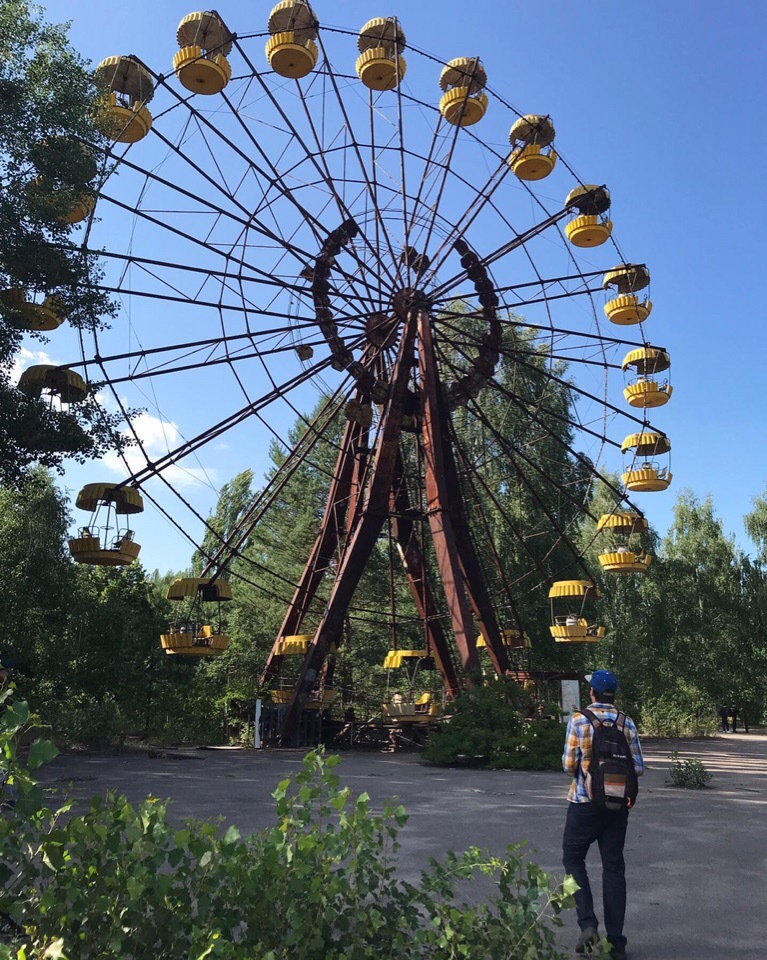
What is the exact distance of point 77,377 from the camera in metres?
15.8

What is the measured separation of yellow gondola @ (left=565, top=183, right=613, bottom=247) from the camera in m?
19.9

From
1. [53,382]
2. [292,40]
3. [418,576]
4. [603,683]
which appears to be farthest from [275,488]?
[603,683]

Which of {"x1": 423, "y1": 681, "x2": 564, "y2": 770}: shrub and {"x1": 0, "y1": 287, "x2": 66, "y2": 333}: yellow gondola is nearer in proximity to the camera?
{"x1": 0, "y1": 287, "x2": 66, "y2": 333}: yellow gondola

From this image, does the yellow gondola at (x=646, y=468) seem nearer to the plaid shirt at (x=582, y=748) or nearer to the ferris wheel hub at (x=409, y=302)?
the ferris wheel hub at (x=409, y=302)

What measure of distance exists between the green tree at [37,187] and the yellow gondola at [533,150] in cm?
1191

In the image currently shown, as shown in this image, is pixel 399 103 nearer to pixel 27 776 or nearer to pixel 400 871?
pixel 400 871

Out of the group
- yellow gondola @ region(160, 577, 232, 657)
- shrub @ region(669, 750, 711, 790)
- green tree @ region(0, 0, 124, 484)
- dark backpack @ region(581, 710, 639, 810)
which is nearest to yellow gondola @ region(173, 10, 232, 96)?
green tree @ region(0, 0, 124, 484)

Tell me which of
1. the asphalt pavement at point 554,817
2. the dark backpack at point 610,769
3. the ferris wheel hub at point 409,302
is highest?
the ferris wheel hub at point 409,302

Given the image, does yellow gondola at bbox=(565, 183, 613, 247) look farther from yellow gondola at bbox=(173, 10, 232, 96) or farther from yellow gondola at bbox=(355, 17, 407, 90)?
yellow gondola at bbox=(173, 10, 232, 96)

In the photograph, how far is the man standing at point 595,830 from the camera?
14.5 ft

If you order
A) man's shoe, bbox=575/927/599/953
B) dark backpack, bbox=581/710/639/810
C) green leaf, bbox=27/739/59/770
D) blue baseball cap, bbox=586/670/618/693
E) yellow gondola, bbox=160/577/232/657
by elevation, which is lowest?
man's shoe, bbox=575/927/599/953

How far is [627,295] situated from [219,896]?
20.2 m

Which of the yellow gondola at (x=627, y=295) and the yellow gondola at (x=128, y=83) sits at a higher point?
the yellow gondola at (x=128, y=83)

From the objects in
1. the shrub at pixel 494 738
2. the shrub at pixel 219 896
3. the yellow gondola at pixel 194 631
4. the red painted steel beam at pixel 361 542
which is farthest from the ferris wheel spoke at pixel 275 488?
the shrub at pixel 219 896
